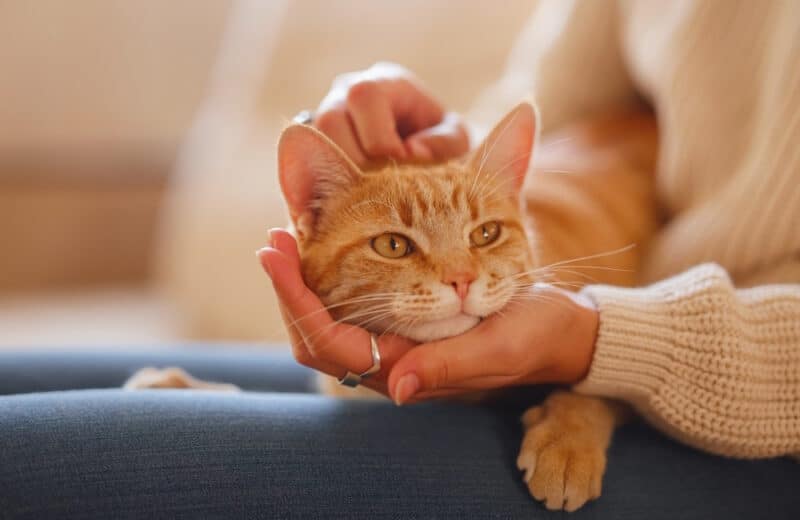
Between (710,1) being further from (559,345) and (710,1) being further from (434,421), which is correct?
(434,421)

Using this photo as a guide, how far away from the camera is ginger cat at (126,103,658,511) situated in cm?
104

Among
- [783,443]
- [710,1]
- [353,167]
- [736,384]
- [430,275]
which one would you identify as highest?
[710,1]

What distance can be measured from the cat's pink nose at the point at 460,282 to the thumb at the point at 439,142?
353mm

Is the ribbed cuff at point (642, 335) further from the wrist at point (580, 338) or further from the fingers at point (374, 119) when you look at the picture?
the fingers at point (374, 119)

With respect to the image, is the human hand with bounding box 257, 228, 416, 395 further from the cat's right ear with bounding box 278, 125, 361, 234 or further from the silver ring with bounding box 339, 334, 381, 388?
the cat's right ear with bounding box 278, 125, 361, 234

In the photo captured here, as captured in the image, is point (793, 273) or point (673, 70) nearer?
point (793, 273)

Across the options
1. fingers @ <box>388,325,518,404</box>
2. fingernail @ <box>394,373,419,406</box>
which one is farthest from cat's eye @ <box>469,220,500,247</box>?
fingernail @ <box>394,373,419,406</box>

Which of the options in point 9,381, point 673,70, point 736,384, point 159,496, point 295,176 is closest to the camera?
point 159,496

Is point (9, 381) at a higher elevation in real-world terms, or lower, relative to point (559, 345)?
higher

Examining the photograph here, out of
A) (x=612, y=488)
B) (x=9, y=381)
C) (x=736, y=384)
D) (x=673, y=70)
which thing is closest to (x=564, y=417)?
(x=612, y=488)

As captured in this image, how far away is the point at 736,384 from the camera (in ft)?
3.41

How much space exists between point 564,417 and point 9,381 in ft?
3.28

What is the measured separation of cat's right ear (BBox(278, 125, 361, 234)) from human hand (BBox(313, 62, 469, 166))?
0.40ft

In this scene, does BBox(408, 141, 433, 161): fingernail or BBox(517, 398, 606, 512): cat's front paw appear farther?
BBox(408, 141, 433, 161): fingernail
